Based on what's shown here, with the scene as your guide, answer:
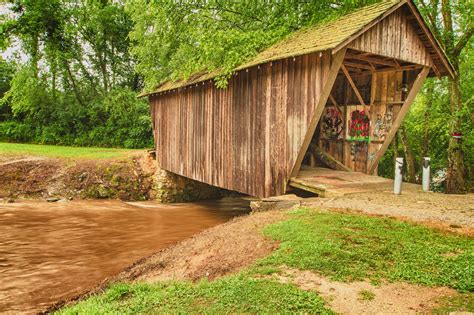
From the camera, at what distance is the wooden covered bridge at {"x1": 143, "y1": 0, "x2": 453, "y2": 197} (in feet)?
25.9

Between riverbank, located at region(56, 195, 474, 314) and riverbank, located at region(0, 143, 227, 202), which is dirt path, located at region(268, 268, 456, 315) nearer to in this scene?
riverbank, located at region(56, 195, 474, 314)

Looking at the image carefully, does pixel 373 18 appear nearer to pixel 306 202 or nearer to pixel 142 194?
pixel 306 202

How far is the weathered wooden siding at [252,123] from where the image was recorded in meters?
8.20

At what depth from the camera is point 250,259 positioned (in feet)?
14.9

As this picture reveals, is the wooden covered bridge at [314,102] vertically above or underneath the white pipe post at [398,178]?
above

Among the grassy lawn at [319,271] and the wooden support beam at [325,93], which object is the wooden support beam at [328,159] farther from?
the grassy lawn at [319,271]

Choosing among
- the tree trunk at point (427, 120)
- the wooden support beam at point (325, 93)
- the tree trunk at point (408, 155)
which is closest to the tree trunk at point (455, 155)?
the tree trunk at point (427, 120)

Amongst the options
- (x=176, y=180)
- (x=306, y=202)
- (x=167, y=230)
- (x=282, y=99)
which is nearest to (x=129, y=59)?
(x=176, y=180)

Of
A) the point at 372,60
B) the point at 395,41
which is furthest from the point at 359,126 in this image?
the point at 395,41

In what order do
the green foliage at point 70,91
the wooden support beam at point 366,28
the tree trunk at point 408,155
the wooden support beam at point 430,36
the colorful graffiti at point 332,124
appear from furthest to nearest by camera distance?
the green foliage at point 70,91 → the tree trunk at point 408,155 → the colorful graffiti at point 332,124 → the wooden support beam at point 430,36 → the wooden support beam at point 366,28

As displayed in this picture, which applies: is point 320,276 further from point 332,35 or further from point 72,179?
point 72,179

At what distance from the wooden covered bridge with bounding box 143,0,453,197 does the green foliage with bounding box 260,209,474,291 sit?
2865 mm

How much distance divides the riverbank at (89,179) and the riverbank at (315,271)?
1098 centimetres

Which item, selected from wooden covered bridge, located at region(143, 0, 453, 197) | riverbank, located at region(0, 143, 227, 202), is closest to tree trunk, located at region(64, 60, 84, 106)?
riverbank, located at region(0, 143, 227, 202)
